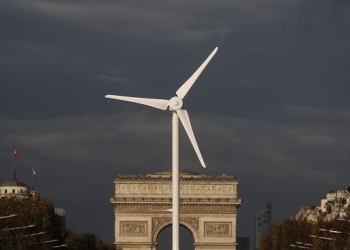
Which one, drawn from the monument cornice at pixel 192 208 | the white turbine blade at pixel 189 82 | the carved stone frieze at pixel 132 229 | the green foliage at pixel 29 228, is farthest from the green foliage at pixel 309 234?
the white turbine blade at pixel 189 82

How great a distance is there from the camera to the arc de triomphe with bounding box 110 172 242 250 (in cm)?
18275

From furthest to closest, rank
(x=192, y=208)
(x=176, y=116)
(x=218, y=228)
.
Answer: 1. (x=218, y=228)
2. (x=192, y=208)
3. (x=176, y=116)

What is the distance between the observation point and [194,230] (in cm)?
18412

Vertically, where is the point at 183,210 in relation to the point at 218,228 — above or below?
above

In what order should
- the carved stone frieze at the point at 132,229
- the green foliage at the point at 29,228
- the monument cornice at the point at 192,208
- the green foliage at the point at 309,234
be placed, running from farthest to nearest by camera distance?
the carved stone frieze at the point at 132,229, the monument cornice at the point at 192,208, the green foliage at the point at 309,234, the green foliage at the point at 29,228

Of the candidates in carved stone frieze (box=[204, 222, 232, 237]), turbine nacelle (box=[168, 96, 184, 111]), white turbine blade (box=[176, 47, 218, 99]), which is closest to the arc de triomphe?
carved stone frieze (box=[204, 222, 232, 237])

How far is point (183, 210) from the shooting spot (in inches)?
7215

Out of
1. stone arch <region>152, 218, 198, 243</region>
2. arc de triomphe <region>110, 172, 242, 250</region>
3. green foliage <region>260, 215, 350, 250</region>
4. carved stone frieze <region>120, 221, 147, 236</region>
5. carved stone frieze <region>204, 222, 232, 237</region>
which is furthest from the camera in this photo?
carved stone frieze <region>204, 222, 232, 237</region>

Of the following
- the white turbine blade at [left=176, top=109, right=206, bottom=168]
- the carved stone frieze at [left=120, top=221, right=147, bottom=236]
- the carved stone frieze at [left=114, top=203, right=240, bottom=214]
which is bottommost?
the white turbine blade at [left=176, top=109, right=206, bottom=168]

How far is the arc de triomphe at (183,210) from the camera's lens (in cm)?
18275

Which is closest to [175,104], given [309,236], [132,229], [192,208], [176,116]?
[176,116]

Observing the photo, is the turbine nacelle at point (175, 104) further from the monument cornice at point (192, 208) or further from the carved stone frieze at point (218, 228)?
the carved stone frieze at point (218, 228)

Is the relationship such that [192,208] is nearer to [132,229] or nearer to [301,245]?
[132,229]

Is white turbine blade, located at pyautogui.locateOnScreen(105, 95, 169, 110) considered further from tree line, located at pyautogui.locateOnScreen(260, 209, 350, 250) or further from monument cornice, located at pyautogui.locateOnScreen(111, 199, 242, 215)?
monument cornice, located at pyautogui.locateOnScreen(111, 199, 242, 215)
